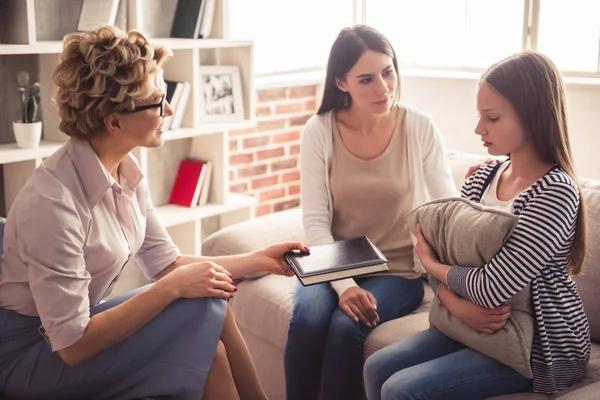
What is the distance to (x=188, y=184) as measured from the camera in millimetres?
3572

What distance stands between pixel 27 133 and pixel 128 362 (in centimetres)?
131

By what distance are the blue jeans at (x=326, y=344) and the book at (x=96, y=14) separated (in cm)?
133

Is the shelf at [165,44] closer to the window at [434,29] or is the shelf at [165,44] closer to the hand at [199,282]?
the window at [434,29]

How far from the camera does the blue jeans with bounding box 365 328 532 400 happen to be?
6.32 ft

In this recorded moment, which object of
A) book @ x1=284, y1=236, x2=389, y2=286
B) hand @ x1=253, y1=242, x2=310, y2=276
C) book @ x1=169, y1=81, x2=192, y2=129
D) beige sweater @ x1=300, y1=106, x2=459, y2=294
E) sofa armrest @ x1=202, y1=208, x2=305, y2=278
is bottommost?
sofa armrest @ x1=202, y1=208, x2=305, y2=278

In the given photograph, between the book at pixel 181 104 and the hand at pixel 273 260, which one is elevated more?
the book at pixel 181 104

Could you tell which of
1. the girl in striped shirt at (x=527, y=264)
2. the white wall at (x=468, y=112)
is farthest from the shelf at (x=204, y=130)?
the girl in striped shirt at (x=527, y=264)

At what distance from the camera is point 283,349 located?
2.60 metres

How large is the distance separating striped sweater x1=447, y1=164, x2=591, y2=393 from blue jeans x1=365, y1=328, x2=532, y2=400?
0.29 ft

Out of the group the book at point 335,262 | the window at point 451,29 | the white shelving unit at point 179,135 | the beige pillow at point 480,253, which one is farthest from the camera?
the window at point 451,29

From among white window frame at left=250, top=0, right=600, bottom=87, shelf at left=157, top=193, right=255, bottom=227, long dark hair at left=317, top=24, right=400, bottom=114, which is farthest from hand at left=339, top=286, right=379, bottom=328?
white window frame at left=250, top=0, right=600, bottom=87

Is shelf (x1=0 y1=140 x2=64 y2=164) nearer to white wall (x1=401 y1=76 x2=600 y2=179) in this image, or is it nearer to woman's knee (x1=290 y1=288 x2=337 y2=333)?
woman's knee (x1=290 y1=288 x2=337 y2=333)

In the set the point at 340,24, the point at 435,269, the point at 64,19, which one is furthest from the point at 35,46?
the point at 340,24

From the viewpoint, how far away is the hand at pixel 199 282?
1.88 meters
